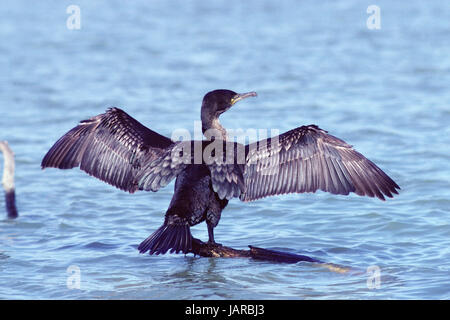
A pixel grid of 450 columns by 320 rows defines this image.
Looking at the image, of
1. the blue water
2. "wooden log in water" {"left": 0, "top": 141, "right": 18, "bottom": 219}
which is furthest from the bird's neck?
"wooden log in water" {"left": 0, "top": 141, "right": 18, "bottom": 219}

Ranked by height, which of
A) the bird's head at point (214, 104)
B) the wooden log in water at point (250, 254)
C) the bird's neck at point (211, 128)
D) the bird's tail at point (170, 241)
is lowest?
the wooden log in water at point (250, 254)

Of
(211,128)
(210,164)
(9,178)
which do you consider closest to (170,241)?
(210,164)

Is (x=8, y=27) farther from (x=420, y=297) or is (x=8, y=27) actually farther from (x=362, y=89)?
(x=420, y=297)

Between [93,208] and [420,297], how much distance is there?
433 cm

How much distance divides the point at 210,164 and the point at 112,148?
1.09 metres

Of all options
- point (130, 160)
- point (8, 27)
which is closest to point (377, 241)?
point (130, 160)

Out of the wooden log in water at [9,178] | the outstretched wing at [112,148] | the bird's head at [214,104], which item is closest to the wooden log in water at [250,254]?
the outstretched wing at [112,148]

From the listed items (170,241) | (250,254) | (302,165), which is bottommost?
(250,254)

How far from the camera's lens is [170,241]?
6.56 m

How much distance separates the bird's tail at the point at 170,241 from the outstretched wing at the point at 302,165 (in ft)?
2.63

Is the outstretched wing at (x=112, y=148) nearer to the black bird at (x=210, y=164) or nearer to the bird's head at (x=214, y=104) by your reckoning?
the black bird at (x=210, y=164)

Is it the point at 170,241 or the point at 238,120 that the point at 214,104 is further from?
the point at 238,120

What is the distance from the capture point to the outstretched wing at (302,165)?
7.24m

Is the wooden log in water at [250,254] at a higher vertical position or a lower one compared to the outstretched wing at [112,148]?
lower
